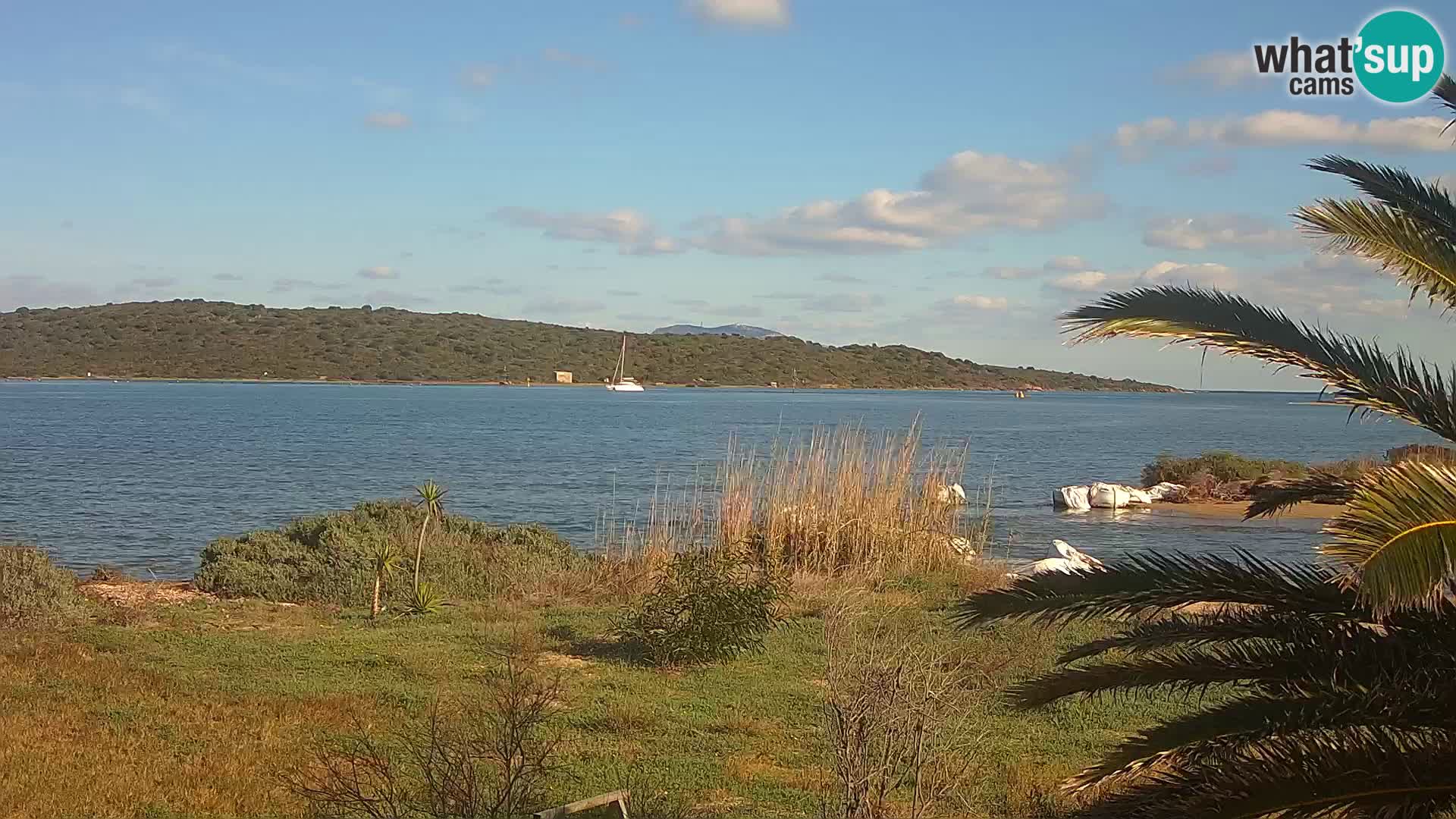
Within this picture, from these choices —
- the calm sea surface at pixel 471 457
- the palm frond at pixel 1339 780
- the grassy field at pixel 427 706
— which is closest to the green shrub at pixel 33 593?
the grassy field at pixel 427 706

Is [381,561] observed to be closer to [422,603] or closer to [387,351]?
[422,603]

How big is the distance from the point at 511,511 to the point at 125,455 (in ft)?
66.5

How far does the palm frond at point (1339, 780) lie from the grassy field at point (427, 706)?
154 centimetres

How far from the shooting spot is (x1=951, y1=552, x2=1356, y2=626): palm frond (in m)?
4.68

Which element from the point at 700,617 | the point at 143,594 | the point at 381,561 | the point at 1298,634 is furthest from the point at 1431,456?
the point at 143,594

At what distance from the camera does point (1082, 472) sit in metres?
43.8

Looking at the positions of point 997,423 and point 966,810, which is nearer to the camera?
point 966,810

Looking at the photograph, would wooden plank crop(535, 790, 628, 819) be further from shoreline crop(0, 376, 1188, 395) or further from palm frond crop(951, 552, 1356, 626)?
shoreline crop(0, 376, 1188, 395)

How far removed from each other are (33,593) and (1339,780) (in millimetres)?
11646

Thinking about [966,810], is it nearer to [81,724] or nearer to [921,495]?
[81,724]

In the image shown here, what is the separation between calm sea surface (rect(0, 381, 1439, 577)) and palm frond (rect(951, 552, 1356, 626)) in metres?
1.28

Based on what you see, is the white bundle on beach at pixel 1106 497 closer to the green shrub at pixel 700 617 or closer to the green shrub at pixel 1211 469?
the green shrub at pixel 1211 469

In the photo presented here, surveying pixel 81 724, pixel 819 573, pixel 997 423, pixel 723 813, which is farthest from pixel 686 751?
pixel 997 423

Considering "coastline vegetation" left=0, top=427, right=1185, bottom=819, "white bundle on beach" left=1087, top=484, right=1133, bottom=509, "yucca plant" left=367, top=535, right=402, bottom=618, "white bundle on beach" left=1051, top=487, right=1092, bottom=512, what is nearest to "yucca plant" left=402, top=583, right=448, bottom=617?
"coastline vegetation" left=0, top=427, right=1185, bottom=819
